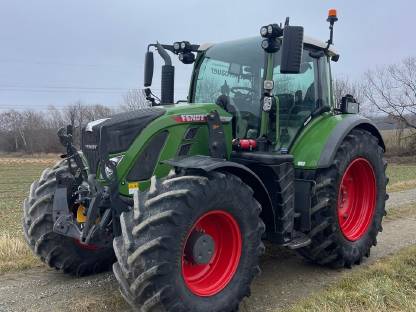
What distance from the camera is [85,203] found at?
4387 mm

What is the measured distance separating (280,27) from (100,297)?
3.08 meters

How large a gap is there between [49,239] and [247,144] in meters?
2.18

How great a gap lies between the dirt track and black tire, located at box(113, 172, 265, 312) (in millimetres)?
675

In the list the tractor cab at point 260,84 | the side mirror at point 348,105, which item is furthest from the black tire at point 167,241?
the side mirror at point 348,105

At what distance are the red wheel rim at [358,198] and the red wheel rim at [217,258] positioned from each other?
2.02 metres

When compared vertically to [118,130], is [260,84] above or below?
above

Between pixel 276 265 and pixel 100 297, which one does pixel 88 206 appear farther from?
pixel 276 265

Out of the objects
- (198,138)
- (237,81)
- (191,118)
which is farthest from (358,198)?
(191,118)

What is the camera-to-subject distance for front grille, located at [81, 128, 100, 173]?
4328 millimetres

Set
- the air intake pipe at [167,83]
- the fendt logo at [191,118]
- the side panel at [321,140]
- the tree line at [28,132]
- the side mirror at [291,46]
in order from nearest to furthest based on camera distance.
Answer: the side mirror at [291,46] < the fendt logo at [191,118] < the side panel at [321,140] < the air intake pipe at [167,83] < the tree line at [28,132]

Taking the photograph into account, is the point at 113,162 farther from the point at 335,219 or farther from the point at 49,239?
the point at 335,219

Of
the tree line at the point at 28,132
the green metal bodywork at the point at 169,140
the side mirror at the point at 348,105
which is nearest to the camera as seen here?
the green metal bodywork at the point at 169,140

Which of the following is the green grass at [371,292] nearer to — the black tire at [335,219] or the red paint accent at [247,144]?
the black tire at [335,219]

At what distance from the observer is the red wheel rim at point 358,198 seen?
5695mm
